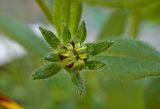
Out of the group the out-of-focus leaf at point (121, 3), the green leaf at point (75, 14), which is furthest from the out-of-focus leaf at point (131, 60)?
the out-of-focus leaf at point (121, 3)

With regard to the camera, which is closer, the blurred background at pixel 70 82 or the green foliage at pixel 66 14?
the green foliage at pixel 66 14

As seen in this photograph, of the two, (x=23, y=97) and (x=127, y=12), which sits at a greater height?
(x=127, y=12)

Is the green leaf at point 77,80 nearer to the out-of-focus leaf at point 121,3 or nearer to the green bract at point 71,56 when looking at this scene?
the green bract at point 71,56

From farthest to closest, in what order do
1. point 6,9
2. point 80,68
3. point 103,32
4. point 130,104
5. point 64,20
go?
point 6,9 < point 103,32 < point 130,104 < point 64,20 < point 80,68

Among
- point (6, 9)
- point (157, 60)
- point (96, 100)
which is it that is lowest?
point (96, 100)

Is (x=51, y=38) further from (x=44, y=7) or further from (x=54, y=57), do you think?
(x=44, y=7)

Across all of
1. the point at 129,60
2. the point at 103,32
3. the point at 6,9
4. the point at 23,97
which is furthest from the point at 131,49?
the point at 6,9

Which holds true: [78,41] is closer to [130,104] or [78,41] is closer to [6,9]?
[130,104]

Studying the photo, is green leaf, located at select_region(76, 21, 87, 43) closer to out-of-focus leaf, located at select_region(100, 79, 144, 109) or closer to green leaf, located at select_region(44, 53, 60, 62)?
green leaf, located at select_region(44, 53, 60, 62)
